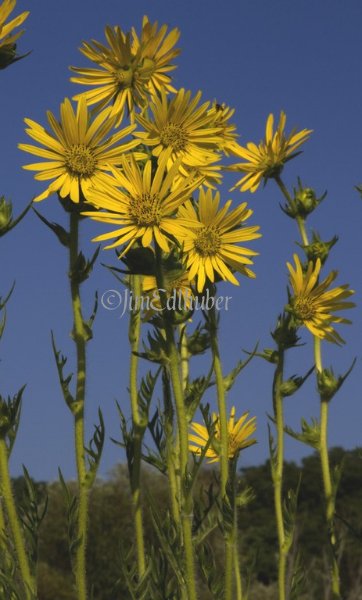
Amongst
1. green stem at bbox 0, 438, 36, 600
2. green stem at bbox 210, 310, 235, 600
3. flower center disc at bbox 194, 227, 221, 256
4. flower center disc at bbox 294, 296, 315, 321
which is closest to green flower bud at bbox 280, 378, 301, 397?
flower center disc at bbox 294, 296, 315, 321

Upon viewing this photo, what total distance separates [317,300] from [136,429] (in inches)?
43.0

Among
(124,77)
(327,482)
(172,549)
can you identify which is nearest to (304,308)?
(327,482)

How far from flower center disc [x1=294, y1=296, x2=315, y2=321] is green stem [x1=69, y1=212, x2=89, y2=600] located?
1157mm

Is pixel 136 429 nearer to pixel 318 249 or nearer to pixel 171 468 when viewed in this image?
pixel 171 468

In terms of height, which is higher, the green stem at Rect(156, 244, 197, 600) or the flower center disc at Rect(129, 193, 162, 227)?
the flower center disc at Rect(129, 193, 162, 227)

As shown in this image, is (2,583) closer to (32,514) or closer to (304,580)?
(32,514)

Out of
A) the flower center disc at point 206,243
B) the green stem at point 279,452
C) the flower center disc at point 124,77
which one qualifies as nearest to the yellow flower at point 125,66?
the flower center disc at point 124,77

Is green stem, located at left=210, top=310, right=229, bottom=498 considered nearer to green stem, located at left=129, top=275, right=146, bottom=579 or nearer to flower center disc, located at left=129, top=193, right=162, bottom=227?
green stem, located at left=129, top=275, right=146, bottom=579

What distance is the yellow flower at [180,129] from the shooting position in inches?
115

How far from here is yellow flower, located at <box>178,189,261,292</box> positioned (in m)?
2.98

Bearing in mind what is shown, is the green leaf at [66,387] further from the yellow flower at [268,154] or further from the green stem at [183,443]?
the yellow flower at [268,154]

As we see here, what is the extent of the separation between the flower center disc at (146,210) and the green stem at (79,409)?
0.96 feet

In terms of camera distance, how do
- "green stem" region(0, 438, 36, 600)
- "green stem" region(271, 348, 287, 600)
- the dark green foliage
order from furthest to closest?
the dark green foliage, "green stem" region(271, 348, 287, 600), "green stem" region(0, 438, 36, 600)

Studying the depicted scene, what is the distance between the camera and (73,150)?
9.36ft
